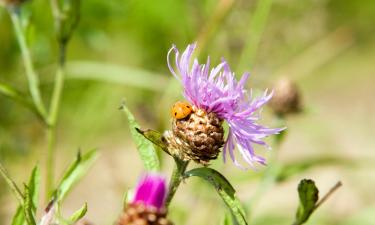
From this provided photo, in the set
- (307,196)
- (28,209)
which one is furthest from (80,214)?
(307,196)

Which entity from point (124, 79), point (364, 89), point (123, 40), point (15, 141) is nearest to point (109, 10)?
point (124, 79)

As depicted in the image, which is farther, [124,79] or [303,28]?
[303,28]

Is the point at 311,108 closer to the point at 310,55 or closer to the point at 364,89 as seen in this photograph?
the point at 310,55

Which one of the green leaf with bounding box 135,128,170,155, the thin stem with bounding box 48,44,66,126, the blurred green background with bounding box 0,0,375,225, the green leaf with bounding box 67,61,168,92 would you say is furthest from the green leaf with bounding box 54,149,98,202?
the green leaf with bounding box 67,61,168,92

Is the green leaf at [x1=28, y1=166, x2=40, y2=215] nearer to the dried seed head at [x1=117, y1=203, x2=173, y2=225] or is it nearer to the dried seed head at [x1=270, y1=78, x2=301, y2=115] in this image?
the dried seed head at [x1=117, y1=203, x2=173, y2=225]

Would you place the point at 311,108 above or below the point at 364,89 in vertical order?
below

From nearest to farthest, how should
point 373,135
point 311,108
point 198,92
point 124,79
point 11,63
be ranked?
point 198,92 → point 311,108 → point 124,79 → point 11,63 → point 373,135

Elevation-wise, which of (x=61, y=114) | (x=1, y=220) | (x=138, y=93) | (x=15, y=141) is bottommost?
(x=1, y=220)

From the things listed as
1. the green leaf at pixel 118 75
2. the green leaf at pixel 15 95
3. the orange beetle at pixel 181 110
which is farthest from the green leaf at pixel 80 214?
the green leaf at pixel 118 75
